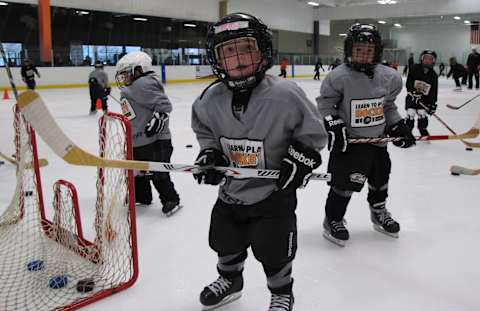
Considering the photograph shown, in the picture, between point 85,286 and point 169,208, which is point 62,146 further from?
point 169,208

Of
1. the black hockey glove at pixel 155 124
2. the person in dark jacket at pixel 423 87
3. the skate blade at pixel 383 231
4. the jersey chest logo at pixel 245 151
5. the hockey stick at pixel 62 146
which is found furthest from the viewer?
the person in dark jacket at pixel 423 87

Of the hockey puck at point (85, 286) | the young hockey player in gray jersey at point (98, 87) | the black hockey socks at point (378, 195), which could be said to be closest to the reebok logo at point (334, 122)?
the black hockey socks at point (378, 195)

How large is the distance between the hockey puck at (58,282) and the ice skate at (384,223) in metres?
1.61

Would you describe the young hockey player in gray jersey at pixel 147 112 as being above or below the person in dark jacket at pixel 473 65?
below

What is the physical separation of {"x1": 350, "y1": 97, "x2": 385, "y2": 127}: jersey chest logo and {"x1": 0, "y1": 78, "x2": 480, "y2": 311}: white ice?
643mm

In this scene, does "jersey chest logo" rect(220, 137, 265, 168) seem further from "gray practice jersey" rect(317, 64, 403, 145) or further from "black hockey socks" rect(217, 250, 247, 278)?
"gray practice jersey" rect(317, 64, 403, 145)

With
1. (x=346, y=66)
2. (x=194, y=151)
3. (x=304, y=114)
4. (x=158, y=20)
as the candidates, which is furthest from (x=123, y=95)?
(x=158, y=20)

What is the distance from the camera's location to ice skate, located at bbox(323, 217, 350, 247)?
2.35 meters

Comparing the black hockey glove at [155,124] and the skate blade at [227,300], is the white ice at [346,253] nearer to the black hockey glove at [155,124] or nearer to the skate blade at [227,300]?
the skate blade at [227,300]

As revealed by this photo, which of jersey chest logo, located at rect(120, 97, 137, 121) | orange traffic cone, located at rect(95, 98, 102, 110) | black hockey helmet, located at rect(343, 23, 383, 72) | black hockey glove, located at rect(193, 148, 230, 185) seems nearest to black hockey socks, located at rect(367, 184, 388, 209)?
black hockey helmet, located at rect(343, 23, 383, 72)

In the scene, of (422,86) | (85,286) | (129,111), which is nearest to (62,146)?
(85,286)

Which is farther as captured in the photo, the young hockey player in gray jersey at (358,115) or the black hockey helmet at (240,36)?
the young hockey player in gray jersey at (358,115)

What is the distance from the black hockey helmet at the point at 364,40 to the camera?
2168 millimetres

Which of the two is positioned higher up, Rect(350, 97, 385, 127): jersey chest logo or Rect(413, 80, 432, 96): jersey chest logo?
Rect(413, 80, 432, 96): jersey chest logo
